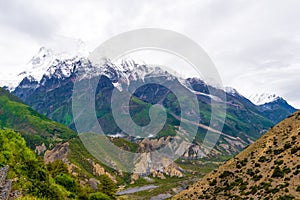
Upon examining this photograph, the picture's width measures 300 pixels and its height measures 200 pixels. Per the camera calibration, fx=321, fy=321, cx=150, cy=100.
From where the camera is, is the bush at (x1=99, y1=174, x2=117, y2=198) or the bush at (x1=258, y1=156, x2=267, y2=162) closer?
the bush at (x1=258, y1=156, x2=267, y2=162)

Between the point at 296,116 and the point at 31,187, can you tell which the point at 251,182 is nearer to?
the point at 296,116

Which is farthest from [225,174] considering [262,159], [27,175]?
[27,175]

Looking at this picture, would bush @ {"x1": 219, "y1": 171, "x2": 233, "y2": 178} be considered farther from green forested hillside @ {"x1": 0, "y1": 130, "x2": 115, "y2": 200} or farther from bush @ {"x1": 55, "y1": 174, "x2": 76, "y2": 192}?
bush @ {"x1": 55, "y1": 174, "x2": 76, "y2": 192}

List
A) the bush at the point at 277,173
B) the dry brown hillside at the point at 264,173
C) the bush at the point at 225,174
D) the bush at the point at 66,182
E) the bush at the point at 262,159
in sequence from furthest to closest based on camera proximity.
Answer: the bush at the point at 225,174 → the bush at the point at 262,159 → the bush at the point at 66,182 → the bush at the point at 277,173 → the dry brown hillside at the point at 264,173

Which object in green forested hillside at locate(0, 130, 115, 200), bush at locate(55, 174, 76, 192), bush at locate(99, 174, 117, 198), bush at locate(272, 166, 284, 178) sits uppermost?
green forested hillside at locate(0, 130, 115, 200)

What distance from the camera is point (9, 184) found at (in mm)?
38281

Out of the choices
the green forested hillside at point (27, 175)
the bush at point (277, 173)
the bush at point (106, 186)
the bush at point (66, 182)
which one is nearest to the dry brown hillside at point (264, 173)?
the bush at point (277, 173)

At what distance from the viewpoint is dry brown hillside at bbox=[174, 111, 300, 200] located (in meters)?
72.3

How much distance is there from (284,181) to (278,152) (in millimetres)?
15790

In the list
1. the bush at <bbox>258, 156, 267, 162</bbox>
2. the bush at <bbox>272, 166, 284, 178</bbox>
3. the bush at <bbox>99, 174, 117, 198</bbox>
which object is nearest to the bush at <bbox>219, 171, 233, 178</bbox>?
the bush at <bbox>258, 156, 267, 162</bbox>

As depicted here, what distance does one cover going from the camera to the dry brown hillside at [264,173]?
72.3 meters

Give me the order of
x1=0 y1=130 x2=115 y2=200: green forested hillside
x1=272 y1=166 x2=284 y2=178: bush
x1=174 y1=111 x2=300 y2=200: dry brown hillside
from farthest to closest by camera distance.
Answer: x1=272 y1=166 x2=284 y2=178: bush, x1=174 y1=111 x2=300 y2=200: dry brown hillside, x1=0 y1=130 x2=115 y2=200: green forested hillside

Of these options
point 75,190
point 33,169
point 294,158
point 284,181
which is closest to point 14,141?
point 33,169

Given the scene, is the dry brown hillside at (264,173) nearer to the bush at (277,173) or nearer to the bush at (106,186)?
the bush at (277,173)
